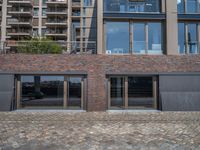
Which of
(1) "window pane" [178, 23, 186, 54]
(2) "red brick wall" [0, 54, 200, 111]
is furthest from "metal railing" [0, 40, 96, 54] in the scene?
(1) "window pane" [178, 23, 186, 54]

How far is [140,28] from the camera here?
18.8 metres

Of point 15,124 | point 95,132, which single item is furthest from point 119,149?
point 15,124

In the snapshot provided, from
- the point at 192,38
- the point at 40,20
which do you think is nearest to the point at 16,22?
the point at 40,20

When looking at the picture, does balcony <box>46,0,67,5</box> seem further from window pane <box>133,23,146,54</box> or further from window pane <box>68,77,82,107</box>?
window pane <box>68,77,82,107</box>

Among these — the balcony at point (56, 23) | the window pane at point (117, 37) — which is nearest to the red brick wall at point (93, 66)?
the window pane at point (117, 37)

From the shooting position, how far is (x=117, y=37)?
18547 mm

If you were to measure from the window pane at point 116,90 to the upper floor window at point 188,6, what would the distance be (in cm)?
697

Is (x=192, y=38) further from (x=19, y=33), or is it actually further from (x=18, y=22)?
(x=18, y=22)

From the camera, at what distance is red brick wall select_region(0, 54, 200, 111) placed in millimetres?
16922

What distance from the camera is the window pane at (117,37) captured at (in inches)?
721

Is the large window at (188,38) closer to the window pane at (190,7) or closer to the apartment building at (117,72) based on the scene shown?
the apartment building at (117,72)

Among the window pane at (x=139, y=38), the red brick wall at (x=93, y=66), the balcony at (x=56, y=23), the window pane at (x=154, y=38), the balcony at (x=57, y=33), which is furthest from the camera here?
the balcony at (x=56, y=23)

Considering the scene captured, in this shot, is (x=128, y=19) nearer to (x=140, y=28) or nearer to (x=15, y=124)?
(x=140, y=28)

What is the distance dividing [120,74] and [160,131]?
7301mm
